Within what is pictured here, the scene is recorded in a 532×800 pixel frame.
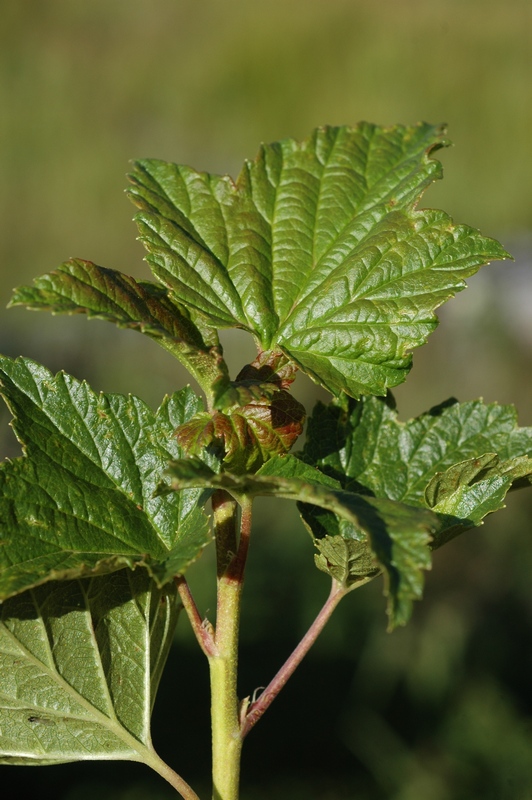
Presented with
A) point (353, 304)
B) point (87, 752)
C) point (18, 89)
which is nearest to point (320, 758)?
point (87, 752)

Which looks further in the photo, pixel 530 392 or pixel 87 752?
pixel 530 392

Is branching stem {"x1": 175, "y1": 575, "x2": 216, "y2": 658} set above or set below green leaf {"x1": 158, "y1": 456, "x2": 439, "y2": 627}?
below

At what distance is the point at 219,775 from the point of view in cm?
95

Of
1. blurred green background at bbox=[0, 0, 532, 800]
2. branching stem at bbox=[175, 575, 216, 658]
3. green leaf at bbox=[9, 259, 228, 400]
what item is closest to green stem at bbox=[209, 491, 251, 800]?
branching stem at bbox=[175, 575, 216, 658]

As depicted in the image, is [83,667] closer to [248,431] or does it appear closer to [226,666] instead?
[226,666]

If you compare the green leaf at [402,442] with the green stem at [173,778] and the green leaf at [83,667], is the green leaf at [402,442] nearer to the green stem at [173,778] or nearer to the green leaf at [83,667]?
the green leaf at [83,667]

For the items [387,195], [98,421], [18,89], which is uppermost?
[18,89]

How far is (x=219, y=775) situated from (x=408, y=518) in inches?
14.5

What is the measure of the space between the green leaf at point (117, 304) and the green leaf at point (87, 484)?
92 mm

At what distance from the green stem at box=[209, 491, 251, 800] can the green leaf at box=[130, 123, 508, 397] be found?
20 centimetres

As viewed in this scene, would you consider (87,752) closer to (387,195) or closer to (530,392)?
(387,195)

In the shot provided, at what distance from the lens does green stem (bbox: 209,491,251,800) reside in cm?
94

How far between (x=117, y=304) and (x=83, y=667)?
1.40 ft

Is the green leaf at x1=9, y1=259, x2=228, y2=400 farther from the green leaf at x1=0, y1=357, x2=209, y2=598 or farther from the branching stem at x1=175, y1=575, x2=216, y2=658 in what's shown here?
the branching stem at x1=175, y1=575, x2=216, y2=658
